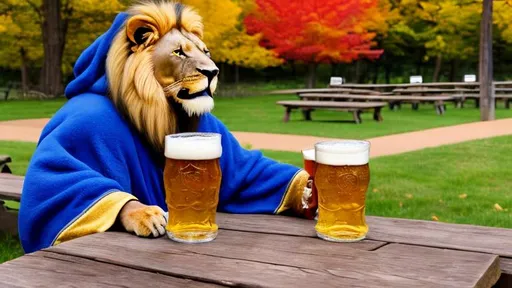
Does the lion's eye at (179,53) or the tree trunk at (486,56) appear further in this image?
the tree trunk at (486,56)

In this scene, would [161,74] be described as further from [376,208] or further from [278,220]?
[376,208]

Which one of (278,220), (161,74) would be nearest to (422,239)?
(278,220)

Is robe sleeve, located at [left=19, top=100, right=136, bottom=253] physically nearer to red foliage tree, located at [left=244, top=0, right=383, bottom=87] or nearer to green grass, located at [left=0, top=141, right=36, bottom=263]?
green grass, located at [left=0, top=141, right=36, bottom=263]

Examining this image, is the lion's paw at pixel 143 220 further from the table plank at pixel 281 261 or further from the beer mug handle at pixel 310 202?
the beer mug handle at pixel 310 202

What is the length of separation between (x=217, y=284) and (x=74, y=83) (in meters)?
1.33

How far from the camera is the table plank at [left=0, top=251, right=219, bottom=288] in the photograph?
4.93ft

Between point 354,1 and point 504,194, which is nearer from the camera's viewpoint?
point 504,194

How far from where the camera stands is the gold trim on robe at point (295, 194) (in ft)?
8.04

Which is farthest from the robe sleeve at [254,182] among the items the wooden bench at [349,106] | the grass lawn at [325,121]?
the wooden bench at [349,106]

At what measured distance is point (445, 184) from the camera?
23.4 feet

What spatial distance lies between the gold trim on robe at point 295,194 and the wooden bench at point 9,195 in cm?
219

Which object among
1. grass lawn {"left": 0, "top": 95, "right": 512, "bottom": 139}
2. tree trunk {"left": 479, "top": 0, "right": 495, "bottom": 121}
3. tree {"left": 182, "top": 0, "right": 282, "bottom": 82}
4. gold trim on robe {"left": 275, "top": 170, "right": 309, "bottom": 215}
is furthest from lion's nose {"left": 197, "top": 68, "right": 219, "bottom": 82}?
tree {"left": 182, "top": 0, "right": 282, "bottom": 82}

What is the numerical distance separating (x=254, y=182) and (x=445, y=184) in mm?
4895

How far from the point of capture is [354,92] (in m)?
21.5
